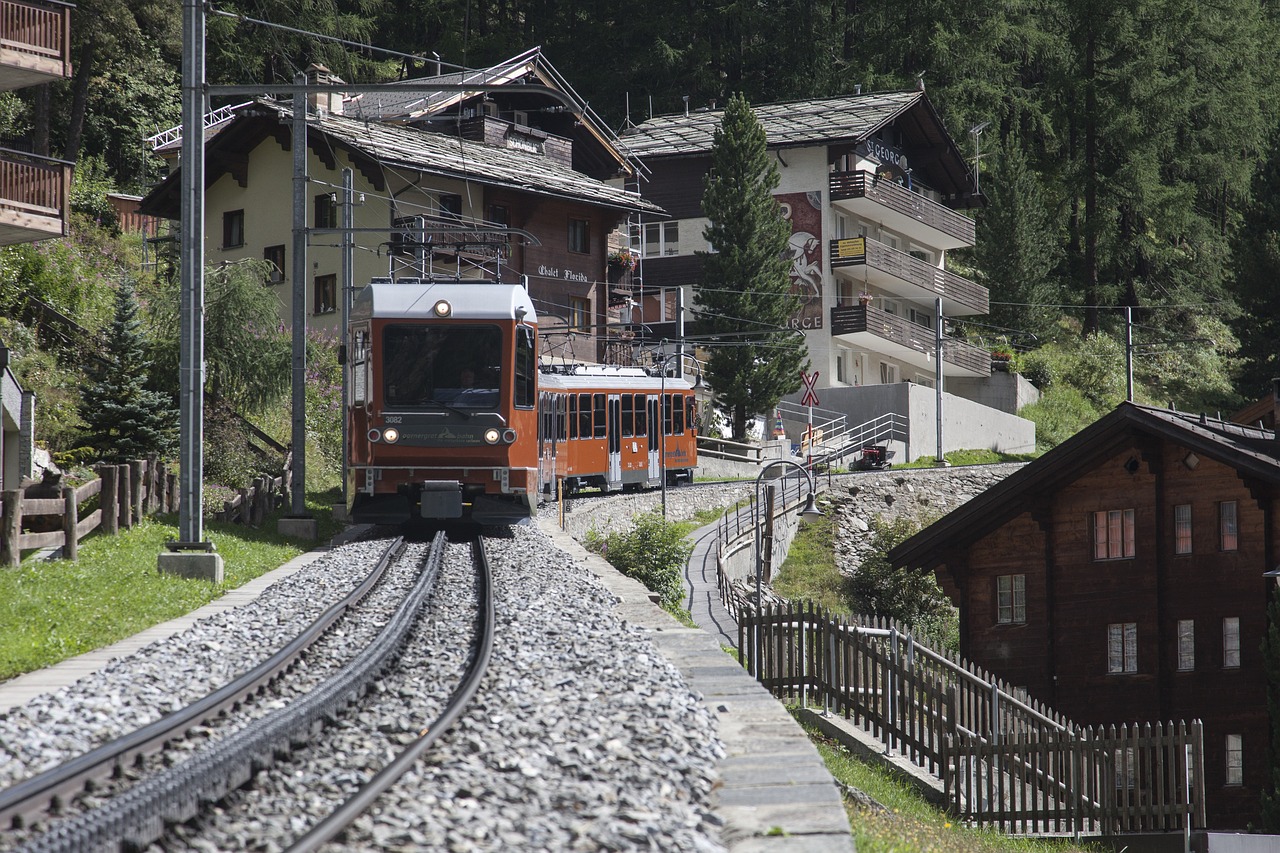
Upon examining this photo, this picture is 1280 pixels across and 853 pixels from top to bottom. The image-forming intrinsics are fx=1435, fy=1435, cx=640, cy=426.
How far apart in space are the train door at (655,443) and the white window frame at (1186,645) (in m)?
15.3

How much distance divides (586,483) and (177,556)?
19.0m

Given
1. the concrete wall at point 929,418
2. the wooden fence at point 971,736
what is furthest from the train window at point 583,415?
the concrete wall at point 929,418

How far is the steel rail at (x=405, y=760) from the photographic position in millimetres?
5438

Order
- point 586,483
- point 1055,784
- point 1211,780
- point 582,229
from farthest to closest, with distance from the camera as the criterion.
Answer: point 582,229 < point 586,483 < point 1211,780 < point 1055,784

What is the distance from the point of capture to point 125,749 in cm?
664

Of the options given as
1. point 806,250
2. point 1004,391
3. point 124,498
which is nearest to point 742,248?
point 806,250

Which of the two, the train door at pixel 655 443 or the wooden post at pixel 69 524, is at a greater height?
the train door at pixel 655 443

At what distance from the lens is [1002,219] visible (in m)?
62.7

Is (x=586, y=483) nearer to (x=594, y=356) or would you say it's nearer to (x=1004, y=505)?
(x=1004, y=505)

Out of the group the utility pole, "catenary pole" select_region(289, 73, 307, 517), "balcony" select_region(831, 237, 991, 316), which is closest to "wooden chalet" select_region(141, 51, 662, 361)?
"balcony" select_region(831, 237, 991, 316)

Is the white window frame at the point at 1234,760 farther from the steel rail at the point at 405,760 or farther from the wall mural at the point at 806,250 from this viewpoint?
the wall mural at the point at 806,250

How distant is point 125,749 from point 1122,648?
20.5 m

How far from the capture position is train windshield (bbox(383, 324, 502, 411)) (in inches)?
774

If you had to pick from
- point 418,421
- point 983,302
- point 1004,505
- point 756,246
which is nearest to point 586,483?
point 1004,505
